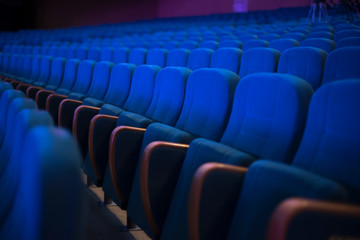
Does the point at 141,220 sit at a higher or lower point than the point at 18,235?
lower

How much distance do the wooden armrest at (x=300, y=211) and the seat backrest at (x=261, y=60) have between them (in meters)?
0.44

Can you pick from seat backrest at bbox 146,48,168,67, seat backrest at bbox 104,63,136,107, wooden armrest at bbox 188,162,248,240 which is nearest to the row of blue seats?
wooden armrest at bbox 188,162,248,240

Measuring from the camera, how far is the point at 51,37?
6.67 feet

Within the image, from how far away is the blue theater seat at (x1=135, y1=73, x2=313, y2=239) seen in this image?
0.29m

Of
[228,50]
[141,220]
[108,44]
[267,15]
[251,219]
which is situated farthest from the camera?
[267,15]

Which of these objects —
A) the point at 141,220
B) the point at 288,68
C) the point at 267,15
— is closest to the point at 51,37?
the point at 267,15

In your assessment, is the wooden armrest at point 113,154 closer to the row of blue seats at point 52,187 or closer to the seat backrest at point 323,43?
the row of blue seats at point 52,187

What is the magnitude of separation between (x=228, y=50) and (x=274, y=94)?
0.38 meters

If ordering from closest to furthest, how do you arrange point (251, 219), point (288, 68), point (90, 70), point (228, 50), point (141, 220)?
point (251, 219)
point (141, 220)
point (288, 68)
point (228, 50)
point (90, 70)

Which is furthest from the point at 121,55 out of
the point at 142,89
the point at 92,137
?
the point at 92,137

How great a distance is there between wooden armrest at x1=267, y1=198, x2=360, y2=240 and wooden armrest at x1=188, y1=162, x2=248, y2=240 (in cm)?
7

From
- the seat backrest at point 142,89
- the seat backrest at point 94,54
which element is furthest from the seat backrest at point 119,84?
the seat backrest at point 94,54

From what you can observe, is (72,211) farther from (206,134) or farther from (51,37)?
(51,37)

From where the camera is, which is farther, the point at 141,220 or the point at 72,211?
the point at 141,220
